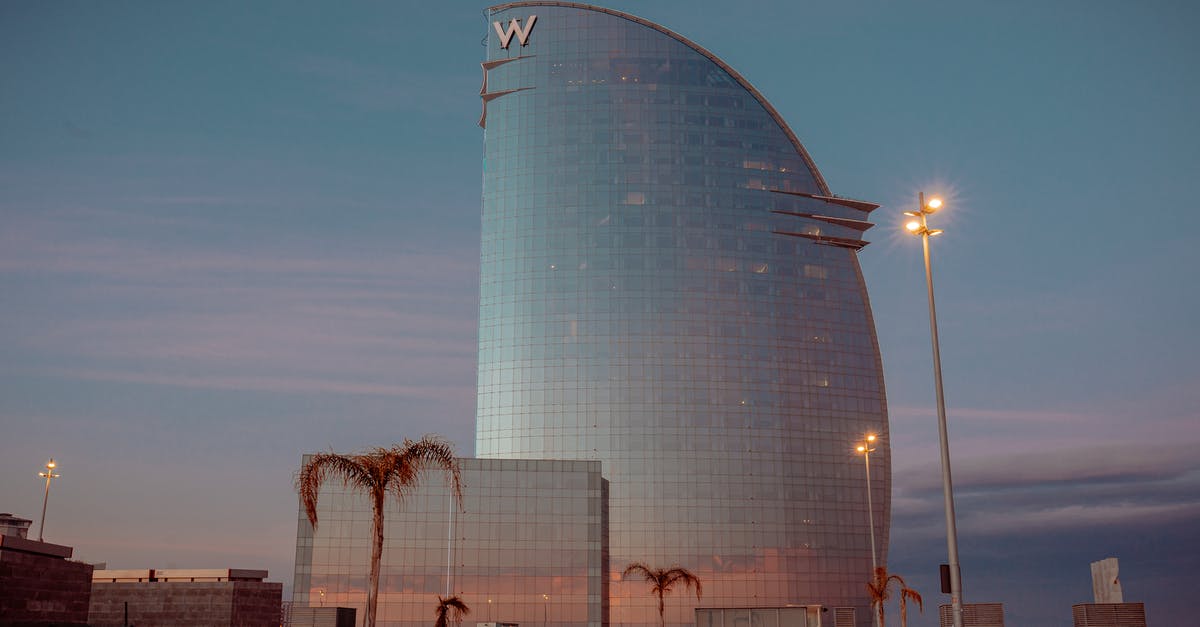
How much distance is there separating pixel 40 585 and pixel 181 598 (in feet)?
67.9

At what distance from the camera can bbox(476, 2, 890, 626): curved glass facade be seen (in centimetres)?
13288

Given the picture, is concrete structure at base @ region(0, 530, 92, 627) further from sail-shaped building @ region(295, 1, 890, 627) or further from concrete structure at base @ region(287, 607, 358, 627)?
sail-shaped building @ region(295, 1, 890, 627)

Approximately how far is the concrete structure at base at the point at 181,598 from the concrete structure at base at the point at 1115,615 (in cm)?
4435

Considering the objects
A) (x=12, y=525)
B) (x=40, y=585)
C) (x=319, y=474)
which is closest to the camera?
(x=40, y=585)

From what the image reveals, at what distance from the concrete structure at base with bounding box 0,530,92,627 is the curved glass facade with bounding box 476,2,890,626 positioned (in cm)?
9223

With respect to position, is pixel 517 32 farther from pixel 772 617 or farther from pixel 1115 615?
pixel 1115 615

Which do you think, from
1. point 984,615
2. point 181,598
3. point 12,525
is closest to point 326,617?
point 181,598

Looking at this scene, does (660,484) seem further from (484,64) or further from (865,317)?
(484,64)

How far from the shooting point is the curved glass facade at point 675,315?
133 m

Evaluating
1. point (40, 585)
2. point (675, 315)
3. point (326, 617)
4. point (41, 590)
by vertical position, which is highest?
point (675, 315)

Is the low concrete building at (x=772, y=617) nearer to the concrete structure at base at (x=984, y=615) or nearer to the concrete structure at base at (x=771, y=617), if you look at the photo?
the concrete structure at base at (x=771, y=617)

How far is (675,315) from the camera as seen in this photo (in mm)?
137250

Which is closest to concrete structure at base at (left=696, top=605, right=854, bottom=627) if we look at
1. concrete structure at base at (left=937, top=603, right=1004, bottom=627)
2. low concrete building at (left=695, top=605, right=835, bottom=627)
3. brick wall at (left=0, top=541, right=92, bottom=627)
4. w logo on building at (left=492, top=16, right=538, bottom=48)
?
low concrete building at (left=695, top=605, right=835, bottom=627)

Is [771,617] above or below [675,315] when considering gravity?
below
